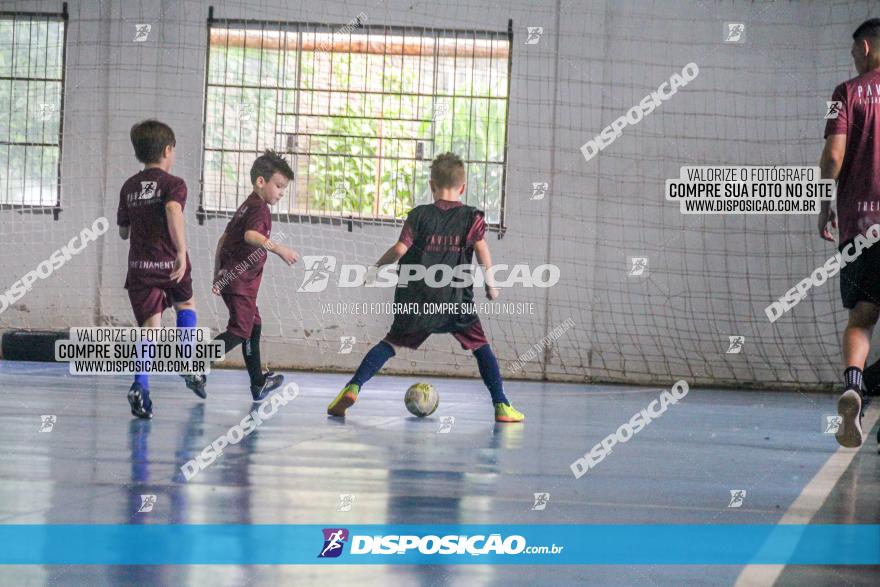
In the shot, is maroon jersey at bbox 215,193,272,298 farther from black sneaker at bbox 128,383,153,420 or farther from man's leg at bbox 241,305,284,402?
black sneaker at bbox 128,383,153,420

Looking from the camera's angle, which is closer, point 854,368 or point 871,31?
point 854,368

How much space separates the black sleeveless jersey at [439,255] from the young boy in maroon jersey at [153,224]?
4.48 ft

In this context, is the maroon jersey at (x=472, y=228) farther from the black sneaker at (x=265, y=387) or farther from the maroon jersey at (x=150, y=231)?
the black sneaker at (x=265, y=387)

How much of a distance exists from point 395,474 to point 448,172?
258cm

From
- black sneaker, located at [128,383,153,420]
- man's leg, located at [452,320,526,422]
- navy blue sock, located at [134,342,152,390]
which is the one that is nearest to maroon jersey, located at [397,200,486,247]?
man's leg, located at [452,320,526,422]

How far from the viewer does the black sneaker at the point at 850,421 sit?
→ 15.3 ft

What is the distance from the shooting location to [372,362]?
6422mm

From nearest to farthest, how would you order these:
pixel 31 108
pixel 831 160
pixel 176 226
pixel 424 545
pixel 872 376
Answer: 1. pixel 424 545
2. pixel 831 160
3. pixel 176 226
4. pixel 872 376
5. pixel 31 108

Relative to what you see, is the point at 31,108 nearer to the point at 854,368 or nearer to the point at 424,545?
the point at 854,368

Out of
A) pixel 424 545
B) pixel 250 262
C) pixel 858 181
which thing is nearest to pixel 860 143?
pixel 858 181

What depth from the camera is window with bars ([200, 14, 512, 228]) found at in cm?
1090

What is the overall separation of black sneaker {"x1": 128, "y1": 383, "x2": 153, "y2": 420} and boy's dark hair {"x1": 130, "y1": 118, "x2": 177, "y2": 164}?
1.34 m

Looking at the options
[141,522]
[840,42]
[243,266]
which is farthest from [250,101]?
[141,522]

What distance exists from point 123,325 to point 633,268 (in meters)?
5.34
